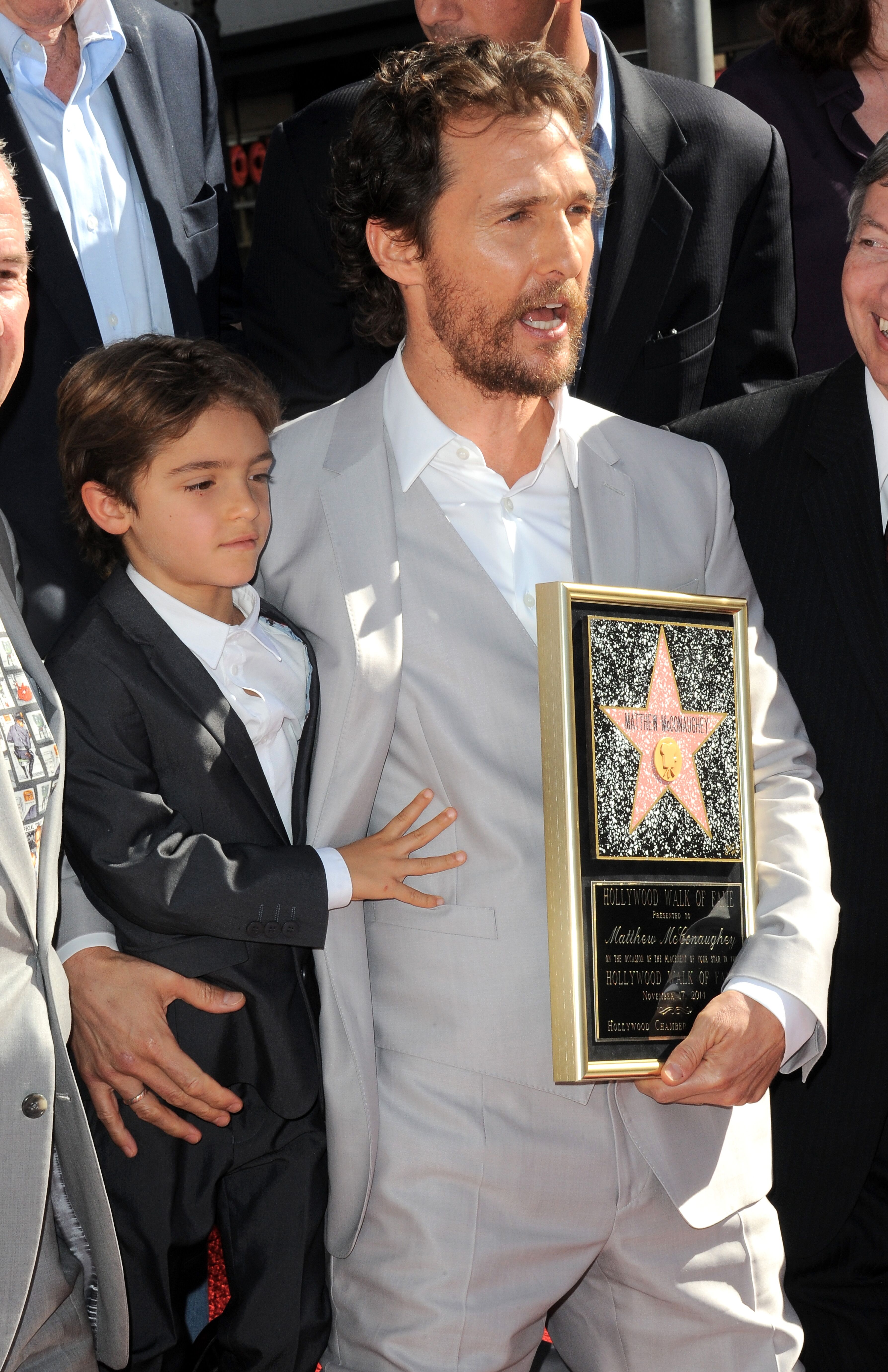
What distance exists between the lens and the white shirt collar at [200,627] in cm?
263

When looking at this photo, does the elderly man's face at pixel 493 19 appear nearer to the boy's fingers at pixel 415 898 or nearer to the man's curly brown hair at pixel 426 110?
the man's curly brown hair at pixel 426 110

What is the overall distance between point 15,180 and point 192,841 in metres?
1.43

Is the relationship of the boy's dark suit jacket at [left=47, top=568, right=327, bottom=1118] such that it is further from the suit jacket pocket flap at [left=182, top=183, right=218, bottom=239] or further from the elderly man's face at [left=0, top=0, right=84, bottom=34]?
the elderly man's face at [left=0, top=0, right=84, bottom=34]

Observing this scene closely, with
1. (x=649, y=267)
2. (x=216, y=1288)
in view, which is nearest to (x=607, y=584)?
(x=649, y=267)

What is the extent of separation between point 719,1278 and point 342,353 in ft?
7.37

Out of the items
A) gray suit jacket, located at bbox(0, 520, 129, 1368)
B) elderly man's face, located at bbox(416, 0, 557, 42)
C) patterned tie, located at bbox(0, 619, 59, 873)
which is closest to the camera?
gray suit jacket, located at bbox(0, 520, 129, 1368)

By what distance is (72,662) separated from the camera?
2537 millimetres

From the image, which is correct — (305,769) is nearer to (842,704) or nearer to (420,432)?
(420,432)

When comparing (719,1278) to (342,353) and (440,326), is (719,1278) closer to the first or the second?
(440,326)

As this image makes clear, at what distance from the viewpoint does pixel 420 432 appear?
8.98 ft

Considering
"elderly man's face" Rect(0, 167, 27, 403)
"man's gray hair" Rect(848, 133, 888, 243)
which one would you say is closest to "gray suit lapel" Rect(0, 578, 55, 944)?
"elderly man's face" Rect(0, 167, 27, 403)

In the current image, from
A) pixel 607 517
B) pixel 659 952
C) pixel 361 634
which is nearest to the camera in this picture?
pixel 659 952

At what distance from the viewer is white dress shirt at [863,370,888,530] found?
119 inches

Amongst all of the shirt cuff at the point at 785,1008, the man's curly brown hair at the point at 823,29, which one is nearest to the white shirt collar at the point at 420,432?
the shirt cuff at the point at 785,1008
